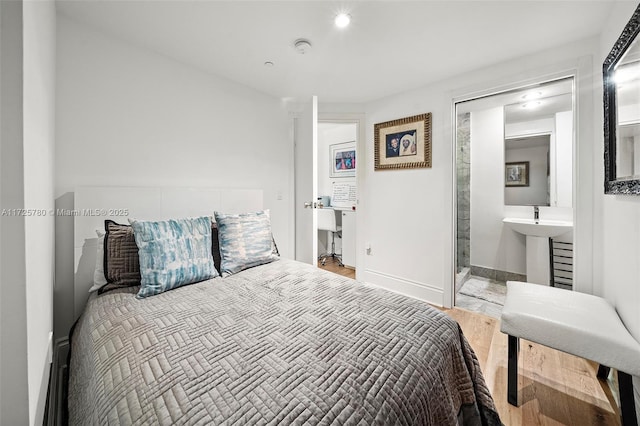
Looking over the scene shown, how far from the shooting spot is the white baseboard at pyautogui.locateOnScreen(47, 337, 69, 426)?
1252mm

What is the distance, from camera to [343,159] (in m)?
4.80

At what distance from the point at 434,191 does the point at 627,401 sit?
6.41 feet

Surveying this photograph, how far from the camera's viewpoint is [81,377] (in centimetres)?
105

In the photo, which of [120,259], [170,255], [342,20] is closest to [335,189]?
[342,20]

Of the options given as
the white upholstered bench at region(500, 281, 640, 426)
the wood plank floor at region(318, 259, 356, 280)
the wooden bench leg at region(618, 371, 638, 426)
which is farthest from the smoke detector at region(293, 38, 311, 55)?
the wood plank floor at region(318, 259, 356, 280)

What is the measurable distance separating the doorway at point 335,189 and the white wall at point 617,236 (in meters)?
2.83

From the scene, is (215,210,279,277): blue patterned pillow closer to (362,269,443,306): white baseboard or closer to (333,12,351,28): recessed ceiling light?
(333,12,351,28): recessed ceiling light

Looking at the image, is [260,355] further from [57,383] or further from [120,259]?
[57,383]

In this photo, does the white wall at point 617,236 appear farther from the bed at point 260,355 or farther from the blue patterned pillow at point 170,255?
the blue patterned pillow at point 170,255

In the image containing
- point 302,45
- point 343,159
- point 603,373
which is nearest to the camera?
point 603,373

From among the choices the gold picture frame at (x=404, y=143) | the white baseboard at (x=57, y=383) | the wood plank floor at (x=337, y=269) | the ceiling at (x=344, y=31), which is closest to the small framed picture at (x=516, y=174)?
the gold picture frame at (x=404, y=143)

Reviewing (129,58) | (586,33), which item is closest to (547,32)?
(586,33)

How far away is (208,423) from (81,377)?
0.80 metres

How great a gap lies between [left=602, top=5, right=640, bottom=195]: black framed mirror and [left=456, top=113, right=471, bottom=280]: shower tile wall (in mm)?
1842
